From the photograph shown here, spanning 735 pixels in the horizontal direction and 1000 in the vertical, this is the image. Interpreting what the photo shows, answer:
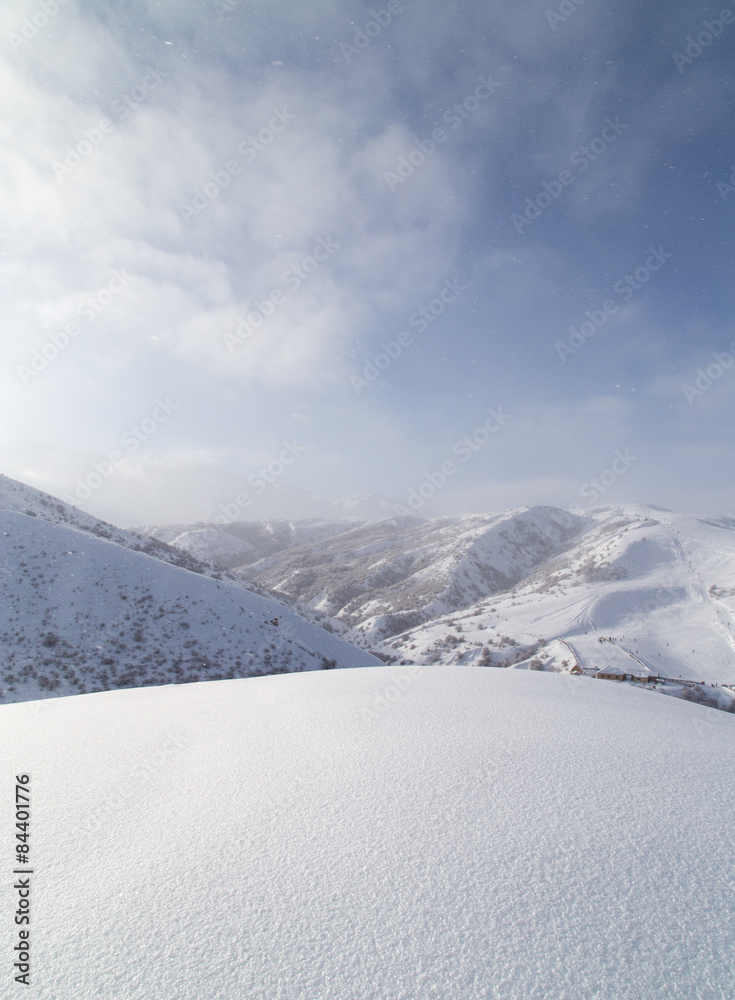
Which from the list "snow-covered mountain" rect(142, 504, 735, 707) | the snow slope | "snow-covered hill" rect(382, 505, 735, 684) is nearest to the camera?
"snow-covered hill" rect(382, 505, 735, 684)

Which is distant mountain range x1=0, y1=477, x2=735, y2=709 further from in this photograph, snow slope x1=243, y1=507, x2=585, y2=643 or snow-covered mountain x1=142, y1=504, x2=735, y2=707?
snow slope x1=243, y1=507, x2=585, y2=643

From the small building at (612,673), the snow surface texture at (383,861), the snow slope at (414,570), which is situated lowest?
the small building at (612,673)

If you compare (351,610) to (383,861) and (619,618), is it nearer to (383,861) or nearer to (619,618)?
(619,618)

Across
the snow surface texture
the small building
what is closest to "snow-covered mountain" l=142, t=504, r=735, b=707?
the small building

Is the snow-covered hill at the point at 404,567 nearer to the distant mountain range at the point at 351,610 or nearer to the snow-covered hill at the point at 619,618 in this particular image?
the distant mountain range at the point at 351,610

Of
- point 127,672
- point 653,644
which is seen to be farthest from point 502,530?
point 127,672

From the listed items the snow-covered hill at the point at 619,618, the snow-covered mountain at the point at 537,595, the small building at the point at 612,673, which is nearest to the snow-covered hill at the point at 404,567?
the snow-covered mountain at the point at 537,595
